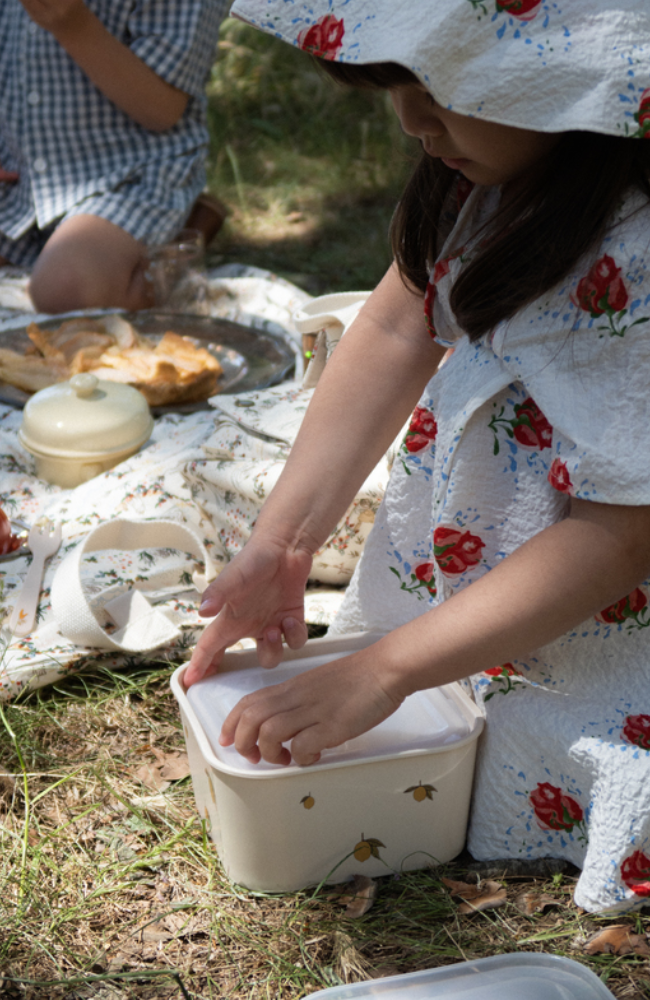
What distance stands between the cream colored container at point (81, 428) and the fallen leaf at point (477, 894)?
0.93 meters

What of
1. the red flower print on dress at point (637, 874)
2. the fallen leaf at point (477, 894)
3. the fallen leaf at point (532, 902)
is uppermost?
the red flower print on dress at point (637, 874)

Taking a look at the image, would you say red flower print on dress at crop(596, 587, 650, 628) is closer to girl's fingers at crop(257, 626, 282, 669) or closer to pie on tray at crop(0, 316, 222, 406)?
girl's fingers at crop(257, 626, 282, 669)

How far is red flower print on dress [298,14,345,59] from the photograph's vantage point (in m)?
0.70

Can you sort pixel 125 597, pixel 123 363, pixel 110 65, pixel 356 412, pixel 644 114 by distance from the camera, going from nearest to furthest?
pixel 644 114, pixel 356 412, pixel 125 597, pixel 123 363, pixel 110 65

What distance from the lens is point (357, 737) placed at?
3.11ft

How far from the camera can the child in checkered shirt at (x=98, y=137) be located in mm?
2285

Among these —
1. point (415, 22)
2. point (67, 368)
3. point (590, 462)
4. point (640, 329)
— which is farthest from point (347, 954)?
point (67, 368)

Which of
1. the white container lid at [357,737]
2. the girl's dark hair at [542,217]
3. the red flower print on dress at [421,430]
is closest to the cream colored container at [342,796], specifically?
the white container lid at [357,737]

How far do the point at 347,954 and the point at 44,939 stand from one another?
28 centimetres

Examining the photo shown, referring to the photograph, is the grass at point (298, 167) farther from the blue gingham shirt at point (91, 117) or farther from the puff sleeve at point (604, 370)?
the puff sleeve at point (604, 370)

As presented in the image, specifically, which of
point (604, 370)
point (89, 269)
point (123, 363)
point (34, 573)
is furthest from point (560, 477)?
point (89, 269)

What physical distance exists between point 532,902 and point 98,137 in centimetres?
210

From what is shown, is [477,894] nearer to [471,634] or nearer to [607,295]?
[471,634]

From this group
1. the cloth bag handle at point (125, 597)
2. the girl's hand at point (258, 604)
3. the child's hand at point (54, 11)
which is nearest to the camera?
the girl's hand at point (258, 604)
